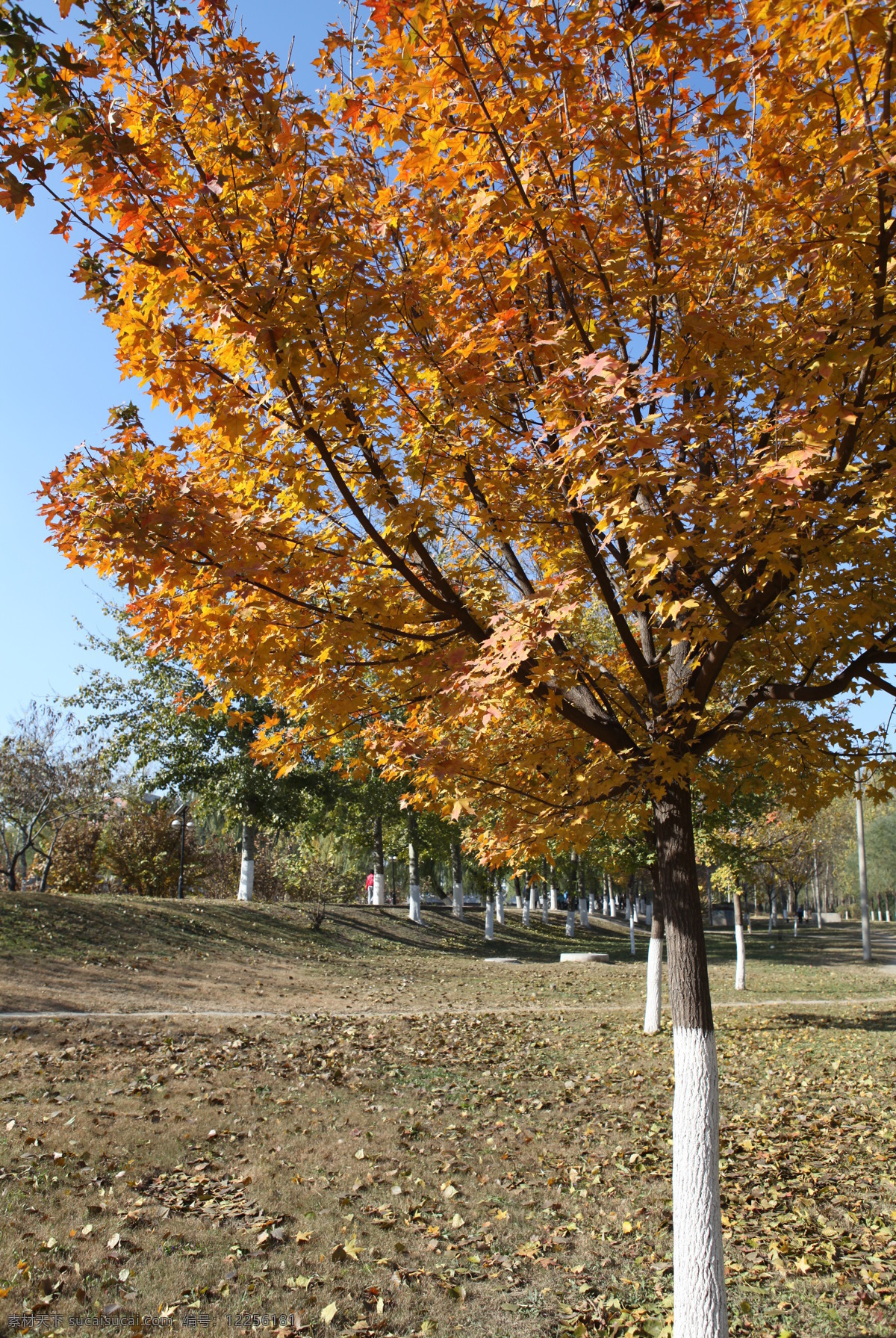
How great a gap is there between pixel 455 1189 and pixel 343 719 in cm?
409

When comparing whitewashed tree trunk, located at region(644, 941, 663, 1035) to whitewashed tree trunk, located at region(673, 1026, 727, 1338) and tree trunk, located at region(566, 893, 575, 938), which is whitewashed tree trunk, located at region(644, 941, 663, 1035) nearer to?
whitewashed tree trunk, located at region(673, 1026, 727, 1338)

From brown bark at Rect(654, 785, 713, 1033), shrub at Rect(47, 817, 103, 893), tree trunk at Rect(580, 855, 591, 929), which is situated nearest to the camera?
brown bark at Rect(654, 785, 713, 1033)

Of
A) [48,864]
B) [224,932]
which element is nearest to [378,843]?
[48,864]

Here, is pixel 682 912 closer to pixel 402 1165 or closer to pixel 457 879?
pixel 402 1165

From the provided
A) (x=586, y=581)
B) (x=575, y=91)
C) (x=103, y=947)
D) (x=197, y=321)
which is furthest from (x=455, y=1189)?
(x=103, y=947)

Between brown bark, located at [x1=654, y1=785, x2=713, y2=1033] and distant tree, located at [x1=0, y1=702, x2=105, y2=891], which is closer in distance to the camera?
brown bark, located at [x1=654, y1=785, x2=713, y2=1033]

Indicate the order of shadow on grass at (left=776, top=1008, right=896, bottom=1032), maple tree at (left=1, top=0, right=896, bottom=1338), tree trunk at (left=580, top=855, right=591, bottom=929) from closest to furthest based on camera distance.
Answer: maple tree at (left=1, top=0, right=896, bottom=1338), shadow on grass at (left=776, top=1008, right=896, bottom=1032), tree trunk at (left=580, top=855, right=591, bottom=929)

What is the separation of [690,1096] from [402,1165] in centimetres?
338

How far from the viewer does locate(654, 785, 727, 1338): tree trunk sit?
13.4ft

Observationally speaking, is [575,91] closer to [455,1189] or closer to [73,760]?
[455,1189]

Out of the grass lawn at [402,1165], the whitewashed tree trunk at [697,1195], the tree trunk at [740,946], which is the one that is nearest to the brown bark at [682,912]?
the whitewashed tree trunk at [697,1195]

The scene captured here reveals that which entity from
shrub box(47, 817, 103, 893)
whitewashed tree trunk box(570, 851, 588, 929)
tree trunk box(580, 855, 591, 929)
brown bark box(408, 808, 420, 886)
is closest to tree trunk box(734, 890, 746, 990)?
whitewashed tree trunk box(570, 851, 588, 929)

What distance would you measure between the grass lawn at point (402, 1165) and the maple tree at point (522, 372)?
145cm

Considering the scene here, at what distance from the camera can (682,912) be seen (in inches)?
190
